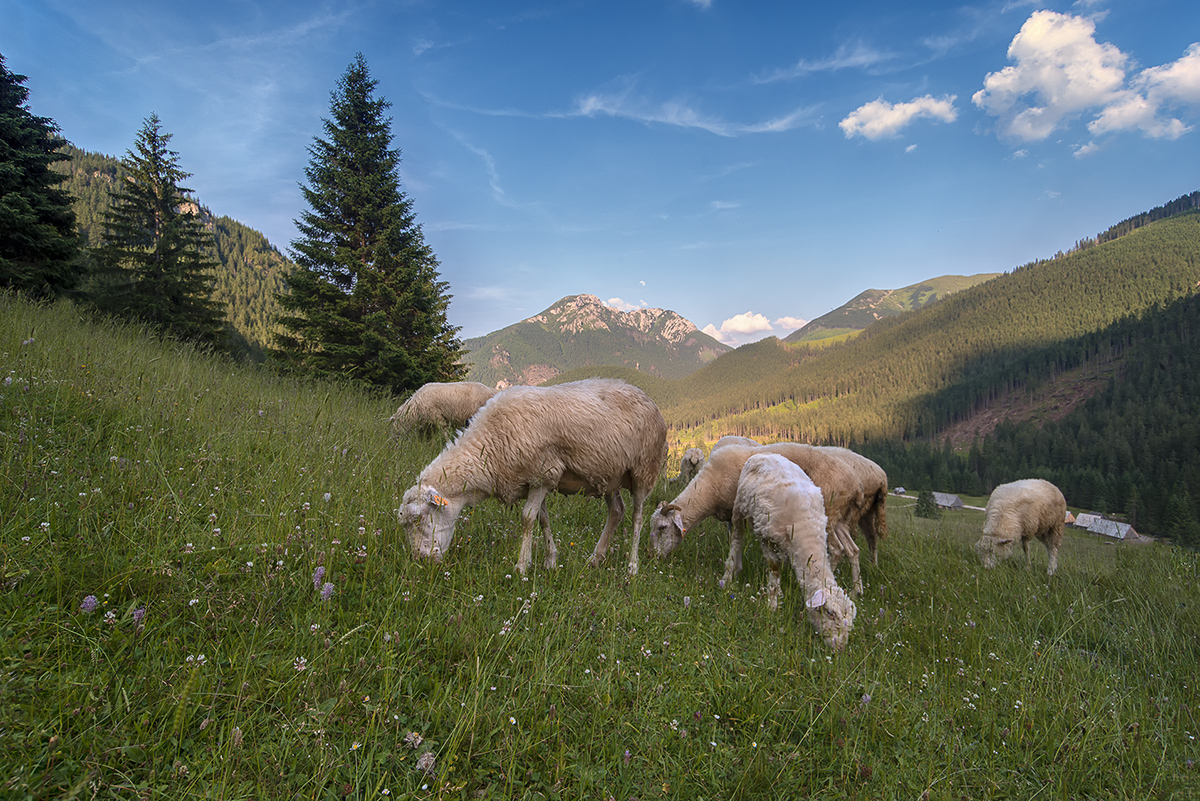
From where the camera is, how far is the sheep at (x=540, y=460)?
4586 millimetres

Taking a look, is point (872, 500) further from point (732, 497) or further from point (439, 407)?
point (439, 407)

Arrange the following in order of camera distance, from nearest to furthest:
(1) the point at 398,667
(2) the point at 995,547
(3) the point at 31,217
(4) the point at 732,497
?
(1) the point at 398,667 < (4) the point at 732,497 < (2) the point at 995,547 < (3) the point at 31,217

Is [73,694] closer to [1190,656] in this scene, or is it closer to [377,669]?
[377,669]

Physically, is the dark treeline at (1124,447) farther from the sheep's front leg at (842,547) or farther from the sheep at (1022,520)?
the sheep's front leg at (842,547)

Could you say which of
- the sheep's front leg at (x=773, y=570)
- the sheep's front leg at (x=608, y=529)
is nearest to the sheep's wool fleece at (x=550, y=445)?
the sheep's front leg at (x=608, y=529)

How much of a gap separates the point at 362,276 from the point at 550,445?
48.8ft

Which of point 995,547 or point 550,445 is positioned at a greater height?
point 550,445

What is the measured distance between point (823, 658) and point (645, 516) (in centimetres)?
493

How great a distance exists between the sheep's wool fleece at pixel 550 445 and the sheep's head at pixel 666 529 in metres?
1.04

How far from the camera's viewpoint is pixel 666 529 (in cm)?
709

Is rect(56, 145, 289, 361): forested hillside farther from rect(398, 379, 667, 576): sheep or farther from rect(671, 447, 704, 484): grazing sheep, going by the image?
rect(398, 379, 667, 576): sheep

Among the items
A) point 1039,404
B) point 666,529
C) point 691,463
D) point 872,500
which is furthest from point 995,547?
point 1039,404

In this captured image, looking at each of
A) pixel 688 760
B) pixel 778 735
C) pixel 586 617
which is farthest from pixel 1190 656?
pixel 586 617

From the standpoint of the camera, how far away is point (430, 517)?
435 centimetres
